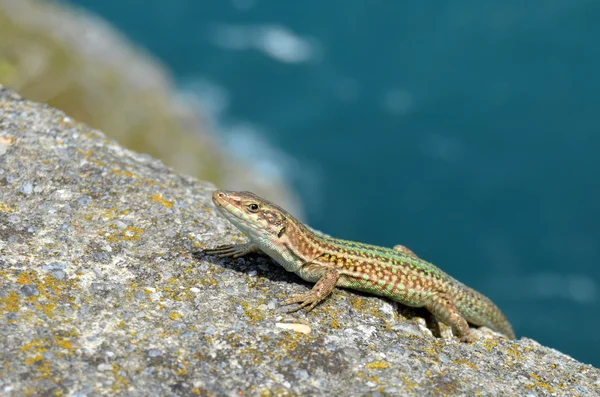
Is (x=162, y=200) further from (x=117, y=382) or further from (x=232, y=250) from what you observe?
(x=117, y=382)

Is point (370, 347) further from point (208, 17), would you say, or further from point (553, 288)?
point (208, 17)

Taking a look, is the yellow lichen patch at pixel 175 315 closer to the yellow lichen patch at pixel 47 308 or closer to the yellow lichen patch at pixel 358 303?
the yellow lichen patch at pixel 47 308

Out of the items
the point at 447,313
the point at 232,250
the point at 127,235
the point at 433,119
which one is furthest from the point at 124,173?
the point at 433,119

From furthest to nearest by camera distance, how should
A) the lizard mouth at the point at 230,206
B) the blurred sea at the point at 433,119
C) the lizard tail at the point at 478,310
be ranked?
the blurred sea at the point at 433,119
the lizard tail at the point at 478,310
the lizard mouth at the point at 230,206

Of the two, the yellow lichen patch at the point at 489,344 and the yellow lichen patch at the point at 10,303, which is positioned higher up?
the yellow lichen patch at the point at 489,344

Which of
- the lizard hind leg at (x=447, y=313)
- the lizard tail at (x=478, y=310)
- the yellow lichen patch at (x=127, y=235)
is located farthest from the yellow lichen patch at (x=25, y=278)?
the lizard tail at (x=478, y=310)

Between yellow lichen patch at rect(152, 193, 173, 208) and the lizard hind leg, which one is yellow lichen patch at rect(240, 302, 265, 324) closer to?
yellow lichen patch at rect(152, 193, 173, 208)

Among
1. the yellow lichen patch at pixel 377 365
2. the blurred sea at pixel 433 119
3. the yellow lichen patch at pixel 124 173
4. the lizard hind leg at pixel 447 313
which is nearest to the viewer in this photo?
the yellow lichen patch at pixel 377 365
